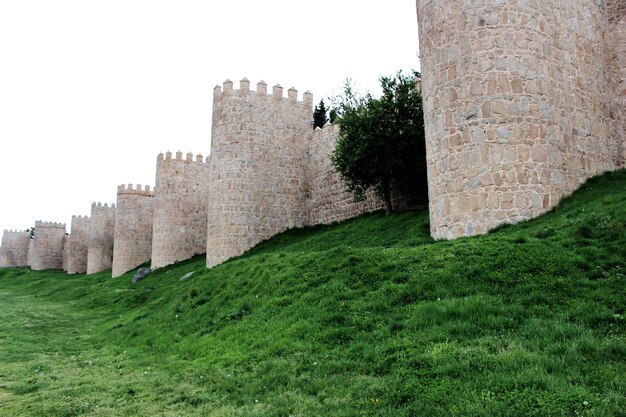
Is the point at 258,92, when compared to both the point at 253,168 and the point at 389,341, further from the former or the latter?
the point at 389,341

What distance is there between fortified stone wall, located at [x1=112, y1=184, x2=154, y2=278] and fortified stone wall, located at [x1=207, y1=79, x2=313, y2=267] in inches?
712

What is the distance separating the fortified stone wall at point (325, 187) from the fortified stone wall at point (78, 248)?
36921mm

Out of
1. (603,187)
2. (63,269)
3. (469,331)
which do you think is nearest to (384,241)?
(603,187)

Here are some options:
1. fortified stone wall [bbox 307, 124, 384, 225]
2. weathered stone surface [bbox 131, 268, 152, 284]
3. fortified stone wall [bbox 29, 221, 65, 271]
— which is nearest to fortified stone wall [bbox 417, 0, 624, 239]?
fortified stone wall [bbox 307, 124, 384, 225]

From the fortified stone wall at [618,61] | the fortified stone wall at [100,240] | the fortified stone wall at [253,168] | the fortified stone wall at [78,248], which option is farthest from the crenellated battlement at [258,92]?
the fortified stone wall at [78,248]

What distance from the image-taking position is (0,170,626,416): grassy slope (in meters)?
5.65

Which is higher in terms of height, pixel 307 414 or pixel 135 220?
pixel 135 220

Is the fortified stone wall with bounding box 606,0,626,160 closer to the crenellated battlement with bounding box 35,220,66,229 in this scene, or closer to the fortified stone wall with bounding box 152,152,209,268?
the fortified stone wall with bounding box 152,152,209,268

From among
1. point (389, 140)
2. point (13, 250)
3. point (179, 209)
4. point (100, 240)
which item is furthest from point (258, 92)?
point (13, 250)

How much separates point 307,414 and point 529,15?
11.5m

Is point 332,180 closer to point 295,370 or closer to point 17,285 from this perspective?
point 295,370

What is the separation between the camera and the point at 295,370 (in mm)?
7332

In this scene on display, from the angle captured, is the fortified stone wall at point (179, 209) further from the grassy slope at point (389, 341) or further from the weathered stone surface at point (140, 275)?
the grassy slope at point (389, 341)

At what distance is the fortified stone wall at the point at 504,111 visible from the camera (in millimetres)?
12555
